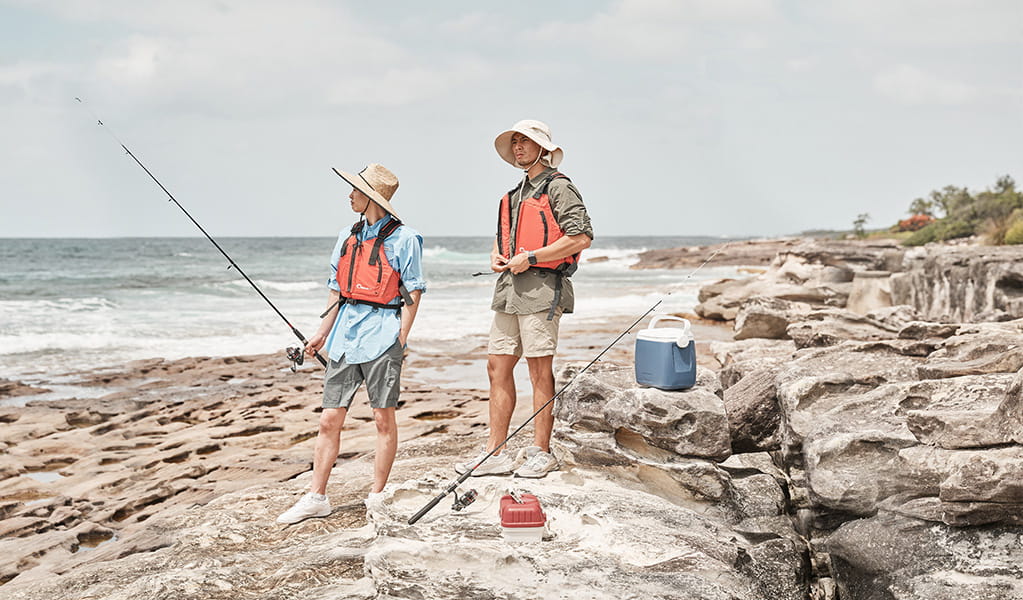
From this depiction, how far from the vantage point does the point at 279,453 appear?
24.7 feet

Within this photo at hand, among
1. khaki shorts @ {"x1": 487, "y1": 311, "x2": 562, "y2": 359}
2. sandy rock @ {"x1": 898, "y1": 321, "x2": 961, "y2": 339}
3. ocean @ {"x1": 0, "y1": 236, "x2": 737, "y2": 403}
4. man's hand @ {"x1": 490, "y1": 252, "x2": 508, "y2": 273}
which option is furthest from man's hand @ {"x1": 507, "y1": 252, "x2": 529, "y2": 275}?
sandy rock @ {"x1": 898, "y1": 321, "x2": 961, "y2": 339}

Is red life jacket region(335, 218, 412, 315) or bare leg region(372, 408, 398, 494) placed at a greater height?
red life jacket region(335, 218, 412, 315)

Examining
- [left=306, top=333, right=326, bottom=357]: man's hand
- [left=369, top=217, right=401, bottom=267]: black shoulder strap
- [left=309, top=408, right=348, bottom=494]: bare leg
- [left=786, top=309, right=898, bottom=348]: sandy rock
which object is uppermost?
[left=369, top=217, right=401, bottom=267]: black shoulder strap

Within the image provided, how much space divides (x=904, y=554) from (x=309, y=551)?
2752 millimetres

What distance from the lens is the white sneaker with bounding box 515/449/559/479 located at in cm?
473

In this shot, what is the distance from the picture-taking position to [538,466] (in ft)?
15.7

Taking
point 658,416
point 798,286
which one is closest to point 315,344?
point 658,416

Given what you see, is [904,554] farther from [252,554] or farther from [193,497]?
[193,497]

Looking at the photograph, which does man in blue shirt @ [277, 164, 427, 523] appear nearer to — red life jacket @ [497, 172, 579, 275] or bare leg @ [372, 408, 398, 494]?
bare leg @ [372, 408, 398, 494]

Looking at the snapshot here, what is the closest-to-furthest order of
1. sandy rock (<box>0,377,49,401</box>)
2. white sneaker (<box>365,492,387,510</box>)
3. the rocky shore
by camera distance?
1. the rocky shore
2. white sneaker (<box>365,492,387,510</box>)
3. sandy rock (<box>0,377,49,401</box>)

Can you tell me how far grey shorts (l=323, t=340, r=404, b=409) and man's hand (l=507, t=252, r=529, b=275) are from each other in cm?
75

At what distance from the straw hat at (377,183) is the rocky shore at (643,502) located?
1.48m

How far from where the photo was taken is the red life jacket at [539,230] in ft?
16.2

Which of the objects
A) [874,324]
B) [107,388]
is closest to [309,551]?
[874,324]
